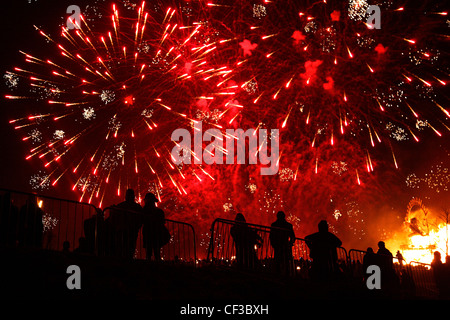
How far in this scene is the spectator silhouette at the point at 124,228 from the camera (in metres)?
10.2

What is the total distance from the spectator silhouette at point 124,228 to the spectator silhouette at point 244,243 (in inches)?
93.9

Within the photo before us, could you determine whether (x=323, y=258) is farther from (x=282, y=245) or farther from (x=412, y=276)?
(x=412, y=276)

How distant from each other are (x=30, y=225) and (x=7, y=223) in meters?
0.88

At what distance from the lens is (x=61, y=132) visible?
19.6 meters

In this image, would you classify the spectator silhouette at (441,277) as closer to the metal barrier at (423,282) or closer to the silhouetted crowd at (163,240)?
the metal barrier at (423,282)

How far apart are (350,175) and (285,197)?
4333 mm

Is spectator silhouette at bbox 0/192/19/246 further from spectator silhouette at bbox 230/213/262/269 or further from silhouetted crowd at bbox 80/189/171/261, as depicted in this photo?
spectator silhouette at bbox 230/213/262/269

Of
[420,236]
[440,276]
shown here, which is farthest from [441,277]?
[420,236]

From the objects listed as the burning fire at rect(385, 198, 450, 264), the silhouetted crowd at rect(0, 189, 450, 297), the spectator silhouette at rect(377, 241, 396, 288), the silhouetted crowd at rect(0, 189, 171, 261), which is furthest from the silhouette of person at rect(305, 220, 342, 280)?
the burning fire at rect(385, 198, 450, 264)

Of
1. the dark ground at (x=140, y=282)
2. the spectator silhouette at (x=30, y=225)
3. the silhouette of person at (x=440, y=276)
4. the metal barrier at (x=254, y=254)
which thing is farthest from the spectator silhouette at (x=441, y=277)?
the spectator silhouette at (x=30, y=225)

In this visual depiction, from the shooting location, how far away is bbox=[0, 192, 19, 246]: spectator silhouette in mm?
8430
